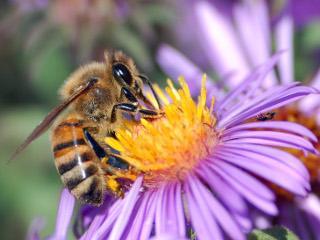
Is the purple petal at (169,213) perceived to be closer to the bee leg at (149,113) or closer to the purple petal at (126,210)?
the purple petal at (126,210)

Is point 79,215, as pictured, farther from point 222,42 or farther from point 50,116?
point 222,42

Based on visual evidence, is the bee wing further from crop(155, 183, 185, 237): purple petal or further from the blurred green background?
the blurred green background

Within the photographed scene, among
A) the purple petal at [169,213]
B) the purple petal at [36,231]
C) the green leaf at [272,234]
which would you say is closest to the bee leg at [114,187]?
the purple petal at [169,213]

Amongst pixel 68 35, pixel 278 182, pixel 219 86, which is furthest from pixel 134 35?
pixel 278 182

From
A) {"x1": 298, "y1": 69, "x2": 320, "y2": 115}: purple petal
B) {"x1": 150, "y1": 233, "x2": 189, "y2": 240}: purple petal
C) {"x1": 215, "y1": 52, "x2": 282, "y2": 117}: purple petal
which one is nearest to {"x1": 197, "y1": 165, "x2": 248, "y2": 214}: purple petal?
{"x1": 150, "y1": 233, "x2": 189, "y2": 240}: purple petal

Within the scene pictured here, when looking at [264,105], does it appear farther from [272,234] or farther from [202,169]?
[272,234]

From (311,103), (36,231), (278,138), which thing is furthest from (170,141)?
(311,103)
